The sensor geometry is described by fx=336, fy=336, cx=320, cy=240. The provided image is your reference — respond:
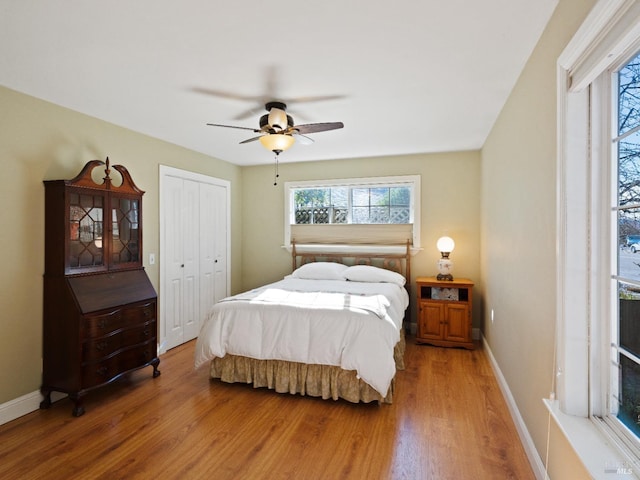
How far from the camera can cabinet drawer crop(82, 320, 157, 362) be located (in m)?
2.67

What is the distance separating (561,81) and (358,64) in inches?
46.5

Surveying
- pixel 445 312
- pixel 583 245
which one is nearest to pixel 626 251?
pixel 583 245

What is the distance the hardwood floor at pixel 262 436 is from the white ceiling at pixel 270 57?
249 cm

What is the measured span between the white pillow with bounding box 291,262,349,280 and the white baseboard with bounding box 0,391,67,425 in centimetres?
282

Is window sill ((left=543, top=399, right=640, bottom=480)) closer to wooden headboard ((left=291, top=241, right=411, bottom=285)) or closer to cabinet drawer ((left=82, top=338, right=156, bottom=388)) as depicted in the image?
cabinet drawer ((left=82, top=338, right=156, bottom=388))

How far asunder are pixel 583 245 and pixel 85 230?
3.42m

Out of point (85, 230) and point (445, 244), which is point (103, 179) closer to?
point (85, 230)

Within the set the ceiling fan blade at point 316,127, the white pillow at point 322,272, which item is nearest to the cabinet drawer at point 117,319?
the white pillow at point 322,272

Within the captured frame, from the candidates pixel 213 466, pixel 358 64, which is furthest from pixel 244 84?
pixel 213 466

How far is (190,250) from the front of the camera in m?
4.40

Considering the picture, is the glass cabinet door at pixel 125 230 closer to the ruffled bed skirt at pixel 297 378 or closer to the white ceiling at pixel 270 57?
the white ceiling at pixel 270 57

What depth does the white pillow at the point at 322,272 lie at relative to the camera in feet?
14.6

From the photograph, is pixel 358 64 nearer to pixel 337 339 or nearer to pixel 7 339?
pixel 337 339

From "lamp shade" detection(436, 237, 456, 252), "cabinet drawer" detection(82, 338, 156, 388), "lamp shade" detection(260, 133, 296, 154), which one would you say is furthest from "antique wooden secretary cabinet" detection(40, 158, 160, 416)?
"lamp shade" detection(436, 237, 456, 252)
